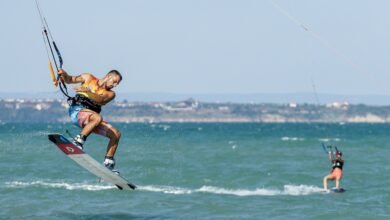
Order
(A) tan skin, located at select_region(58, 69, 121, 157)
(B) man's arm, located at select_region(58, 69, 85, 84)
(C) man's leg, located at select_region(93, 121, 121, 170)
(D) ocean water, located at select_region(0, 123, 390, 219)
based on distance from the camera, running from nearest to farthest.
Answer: (B) man's arm, located at select_region(58, 69, 85, 84)
(A) tan skin, located at select_region(58, 69, 121, 157)
(C) man's leg, located at select_region(93, 121, 121, 170)
(D) ocean water, located at select_region(0, 123, 390, 219)

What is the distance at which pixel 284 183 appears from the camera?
34500 millimetres

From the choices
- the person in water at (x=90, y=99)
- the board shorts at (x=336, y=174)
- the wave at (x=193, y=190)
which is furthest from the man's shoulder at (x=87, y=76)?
the board shorts at (x=336, y=174)

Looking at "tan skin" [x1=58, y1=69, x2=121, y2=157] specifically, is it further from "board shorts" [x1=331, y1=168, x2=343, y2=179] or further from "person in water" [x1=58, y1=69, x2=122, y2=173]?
"board shorts" [x1=331, y1=168, x2=343, y2=179]

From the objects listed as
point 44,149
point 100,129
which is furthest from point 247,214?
point 44,149

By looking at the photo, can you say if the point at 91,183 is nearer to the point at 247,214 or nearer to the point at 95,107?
the point at 247,214

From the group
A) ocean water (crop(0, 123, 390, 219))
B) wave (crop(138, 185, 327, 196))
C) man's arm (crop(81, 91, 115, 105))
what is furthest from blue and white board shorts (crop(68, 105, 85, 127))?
wave (crop(138, 185, 327, 196))

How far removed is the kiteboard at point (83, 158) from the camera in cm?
1684

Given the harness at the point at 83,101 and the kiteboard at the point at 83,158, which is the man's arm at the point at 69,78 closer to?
the harness at the point at 83,101

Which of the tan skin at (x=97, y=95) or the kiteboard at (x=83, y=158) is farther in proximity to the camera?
the kiteboard at (x=83, y=158)

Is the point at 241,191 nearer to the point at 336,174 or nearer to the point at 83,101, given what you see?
the point at 336,174

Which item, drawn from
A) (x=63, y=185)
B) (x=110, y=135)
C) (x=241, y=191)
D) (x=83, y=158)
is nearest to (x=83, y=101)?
(x=110, y=135)

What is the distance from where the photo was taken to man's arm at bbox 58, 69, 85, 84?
52.9 feet

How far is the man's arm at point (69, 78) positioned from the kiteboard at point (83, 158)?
0.96 metres

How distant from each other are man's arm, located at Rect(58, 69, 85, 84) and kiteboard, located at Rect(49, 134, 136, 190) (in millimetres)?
958
